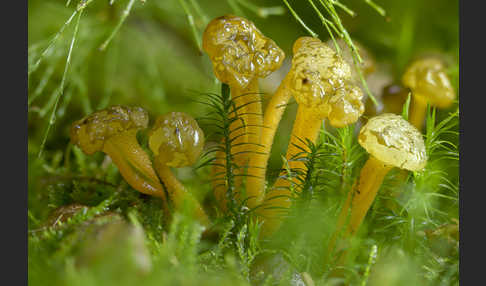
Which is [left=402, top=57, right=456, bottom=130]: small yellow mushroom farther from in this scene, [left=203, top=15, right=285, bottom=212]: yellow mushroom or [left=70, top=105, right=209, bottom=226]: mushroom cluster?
[left=70, top=105, right=209, bottom=226]: mushroom cluster

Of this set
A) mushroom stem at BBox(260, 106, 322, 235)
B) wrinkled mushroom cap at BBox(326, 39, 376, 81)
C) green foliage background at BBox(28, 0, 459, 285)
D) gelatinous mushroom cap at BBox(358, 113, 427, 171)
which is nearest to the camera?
green foliage background at BBox(28, 0, 459, 285)

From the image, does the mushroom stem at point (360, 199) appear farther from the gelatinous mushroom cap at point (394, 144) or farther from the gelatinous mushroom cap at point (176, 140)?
the gelatinous mushroom cap at point (176, 140)

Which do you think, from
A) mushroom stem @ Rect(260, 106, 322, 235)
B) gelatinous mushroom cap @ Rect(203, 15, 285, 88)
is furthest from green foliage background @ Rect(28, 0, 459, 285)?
gelatinous mushroom cap @ Rect(203, 15, 285, 88)

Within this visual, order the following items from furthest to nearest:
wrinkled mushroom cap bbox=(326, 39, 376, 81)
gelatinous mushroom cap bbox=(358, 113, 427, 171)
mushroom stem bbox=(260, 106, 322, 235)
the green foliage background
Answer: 1. wrinkled mushroom cap bbox=(326, 39, 376, 81)
2. mushroom stem bbox=(260, 106, 322, 235)
3. gelatinous mushroom cap bbox=(358, 113, 427, 171)
4. the green foliage background

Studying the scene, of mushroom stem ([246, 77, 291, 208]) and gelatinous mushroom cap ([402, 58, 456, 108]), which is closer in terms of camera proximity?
mushroom stem ([246, 77, 291, 208])

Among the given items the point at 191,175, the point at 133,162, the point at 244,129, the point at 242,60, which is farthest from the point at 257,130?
the point at 191,175

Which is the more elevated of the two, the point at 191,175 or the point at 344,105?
the point at 344,105

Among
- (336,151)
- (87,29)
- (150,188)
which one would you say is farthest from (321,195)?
(87,29)

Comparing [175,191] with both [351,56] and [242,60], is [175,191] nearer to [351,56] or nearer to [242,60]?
[242,60]
